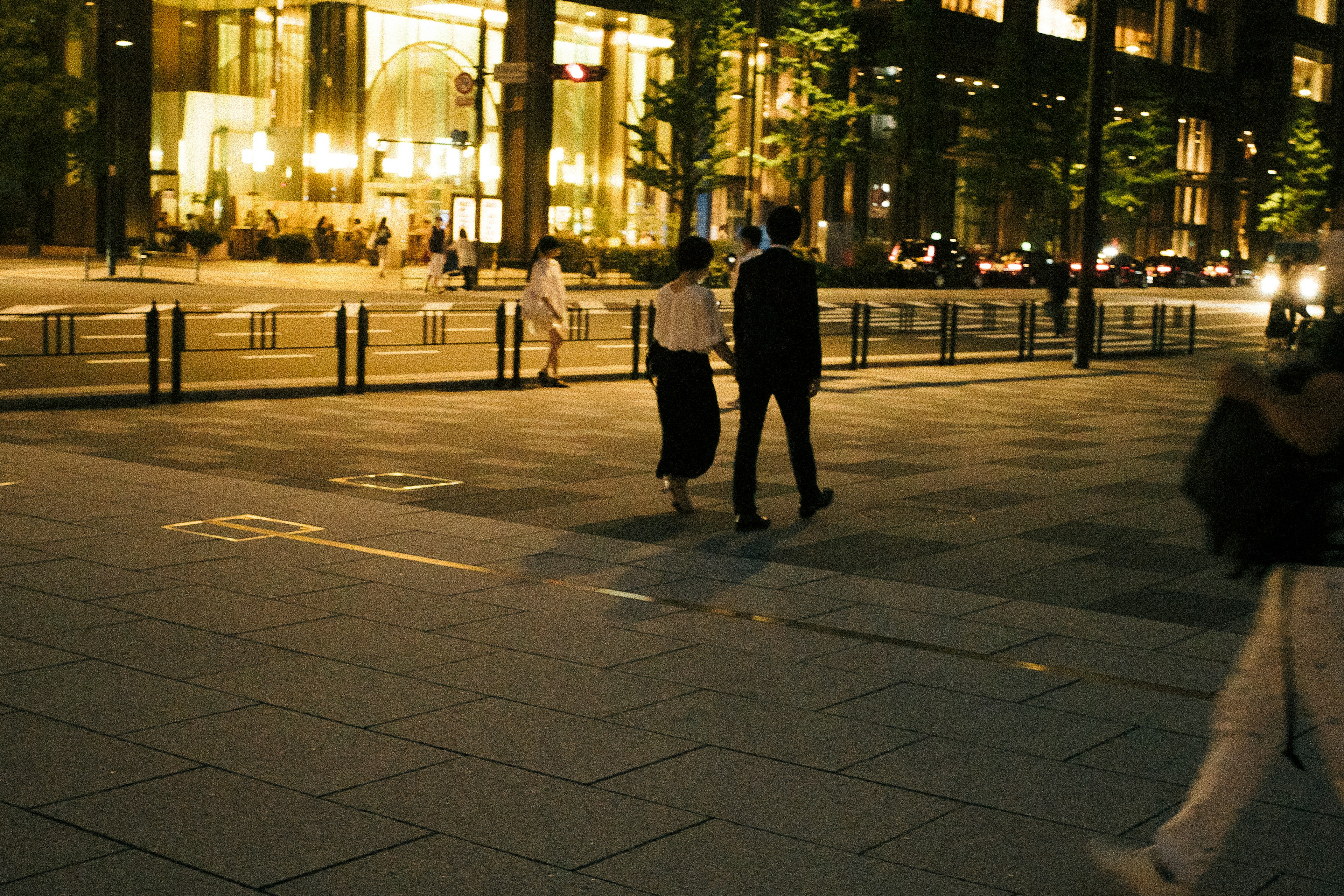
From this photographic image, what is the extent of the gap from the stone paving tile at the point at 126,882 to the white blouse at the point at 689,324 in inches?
234

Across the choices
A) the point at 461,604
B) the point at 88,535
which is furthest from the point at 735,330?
the point at 88,535

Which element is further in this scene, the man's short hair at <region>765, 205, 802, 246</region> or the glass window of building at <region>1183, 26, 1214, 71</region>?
the glass window of building at <region>1183, 26, 1214, 71</region>

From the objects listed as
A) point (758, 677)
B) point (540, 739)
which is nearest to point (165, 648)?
point (540, 739)

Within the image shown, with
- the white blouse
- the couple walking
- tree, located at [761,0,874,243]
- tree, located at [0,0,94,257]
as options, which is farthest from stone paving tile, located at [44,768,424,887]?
tree, located at [761,0,874,243]

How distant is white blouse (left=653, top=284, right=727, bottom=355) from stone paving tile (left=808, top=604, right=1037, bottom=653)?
2742 mm

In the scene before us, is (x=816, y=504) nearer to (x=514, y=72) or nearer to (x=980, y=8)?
(x=514, y=72)

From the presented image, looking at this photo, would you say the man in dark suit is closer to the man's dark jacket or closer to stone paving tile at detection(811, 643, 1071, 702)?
the man's dark jacket

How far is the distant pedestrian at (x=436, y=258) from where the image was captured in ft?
126

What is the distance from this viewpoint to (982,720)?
18.3 ft

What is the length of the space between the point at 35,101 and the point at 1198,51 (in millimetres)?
71379

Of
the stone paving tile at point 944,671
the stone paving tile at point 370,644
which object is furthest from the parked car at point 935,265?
the stone paving tile at point 370,644

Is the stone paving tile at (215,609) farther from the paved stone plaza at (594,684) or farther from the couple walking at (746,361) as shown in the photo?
the couple walking at (746,361)

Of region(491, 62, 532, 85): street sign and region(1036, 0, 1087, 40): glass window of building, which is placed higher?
region(1036, 0, 1087, 40): glass window of building

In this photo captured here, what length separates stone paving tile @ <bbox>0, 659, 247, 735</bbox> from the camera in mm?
5359
